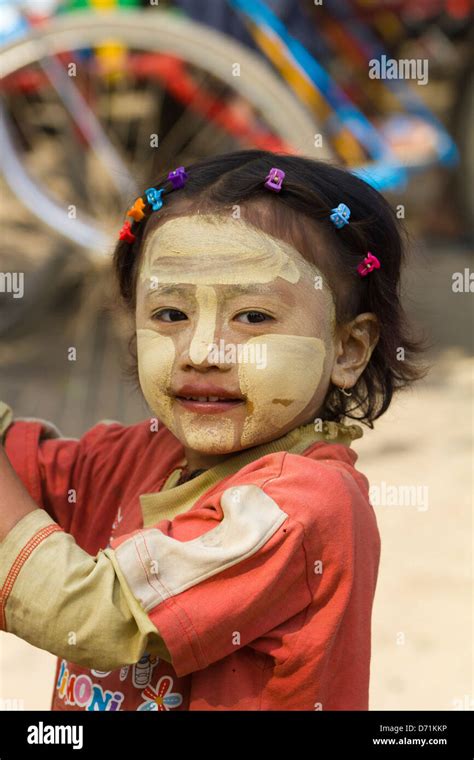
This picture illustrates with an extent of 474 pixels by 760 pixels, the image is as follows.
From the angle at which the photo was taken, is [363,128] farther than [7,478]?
Yes

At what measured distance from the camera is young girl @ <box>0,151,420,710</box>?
1316 millimetres

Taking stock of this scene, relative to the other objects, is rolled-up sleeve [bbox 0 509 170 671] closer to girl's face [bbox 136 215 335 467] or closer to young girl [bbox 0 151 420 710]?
young girl [bbox 0 151 420 710]

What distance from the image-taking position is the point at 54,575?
1.31 metres

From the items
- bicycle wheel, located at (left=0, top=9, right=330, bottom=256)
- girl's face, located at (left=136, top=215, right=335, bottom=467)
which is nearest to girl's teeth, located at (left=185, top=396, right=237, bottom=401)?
girl's face, located at (left=136, top=215, right=335, bottom=467)

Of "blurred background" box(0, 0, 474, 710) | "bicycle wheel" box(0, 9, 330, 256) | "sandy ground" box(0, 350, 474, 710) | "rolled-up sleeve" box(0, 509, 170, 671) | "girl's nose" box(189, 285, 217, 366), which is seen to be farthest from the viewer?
"bicycle wheel" box(0, 9, 330, 256)

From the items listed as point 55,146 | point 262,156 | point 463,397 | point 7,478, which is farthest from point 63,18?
point 7,478

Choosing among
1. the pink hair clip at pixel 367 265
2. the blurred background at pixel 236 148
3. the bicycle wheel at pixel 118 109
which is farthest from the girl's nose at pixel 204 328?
the bicycle wheel at pixel 118 109

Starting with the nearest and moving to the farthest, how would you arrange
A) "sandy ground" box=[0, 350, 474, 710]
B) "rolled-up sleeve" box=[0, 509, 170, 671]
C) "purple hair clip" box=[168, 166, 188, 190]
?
"rolled-up sleeve" box=[0, 509, 170, 671], "purple hair clip" box=[168, 166, 188, 190], "sandy ground" box=[0, 350, 474, 710]

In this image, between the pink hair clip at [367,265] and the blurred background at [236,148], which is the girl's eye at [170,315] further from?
the blurred background at [236,148]

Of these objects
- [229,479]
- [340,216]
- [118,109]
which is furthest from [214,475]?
[118,109]

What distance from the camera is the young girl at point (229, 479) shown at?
4.32 ft

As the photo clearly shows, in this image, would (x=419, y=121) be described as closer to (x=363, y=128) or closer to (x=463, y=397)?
(x=363, y=128)

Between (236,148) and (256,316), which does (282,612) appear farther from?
(236,148)

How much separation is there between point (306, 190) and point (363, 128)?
3288mm
